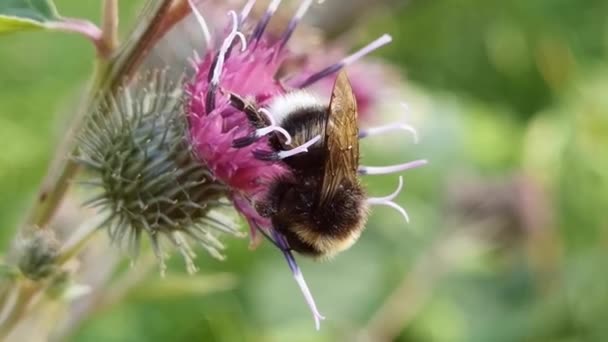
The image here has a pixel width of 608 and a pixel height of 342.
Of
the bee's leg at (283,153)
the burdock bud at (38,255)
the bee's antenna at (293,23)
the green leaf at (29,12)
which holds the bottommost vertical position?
the burdock bud at (38,255)

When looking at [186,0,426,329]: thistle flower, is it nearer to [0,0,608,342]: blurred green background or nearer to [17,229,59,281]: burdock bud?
[17,229,59,281]: burdock bud

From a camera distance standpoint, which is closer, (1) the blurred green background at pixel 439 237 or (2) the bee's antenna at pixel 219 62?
(2) the bee's antenna at pixel 219 62

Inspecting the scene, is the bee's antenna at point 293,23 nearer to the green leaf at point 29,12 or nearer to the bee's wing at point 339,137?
the bee's wing at point 339,137

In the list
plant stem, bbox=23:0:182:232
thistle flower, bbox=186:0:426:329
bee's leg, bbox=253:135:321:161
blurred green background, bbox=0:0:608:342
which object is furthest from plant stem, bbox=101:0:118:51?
blurred green background, bbox=0:0:608:342

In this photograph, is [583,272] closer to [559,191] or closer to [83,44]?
[559,191]

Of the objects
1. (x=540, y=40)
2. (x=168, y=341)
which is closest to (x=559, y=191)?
(x=540, y=40)

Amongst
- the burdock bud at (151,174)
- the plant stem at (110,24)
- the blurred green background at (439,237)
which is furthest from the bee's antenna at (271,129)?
the blurred green background at (439,237)
